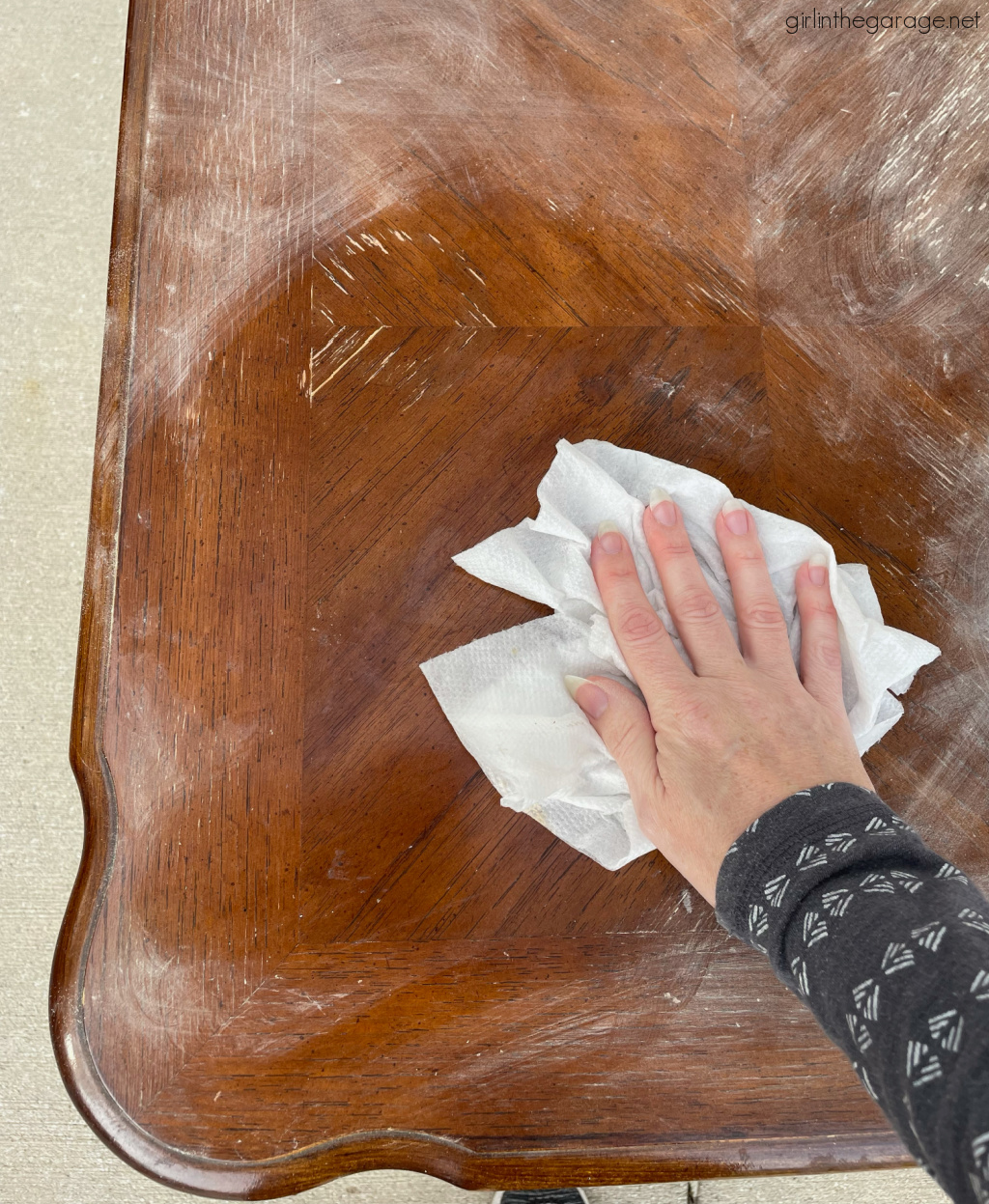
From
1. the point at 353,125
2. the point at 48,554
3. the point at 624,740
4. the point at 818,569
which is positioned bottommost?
the point at 48,554

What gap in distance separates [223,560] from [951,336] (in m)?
0.48

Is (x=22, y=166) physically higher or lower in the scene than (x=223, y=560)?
higher

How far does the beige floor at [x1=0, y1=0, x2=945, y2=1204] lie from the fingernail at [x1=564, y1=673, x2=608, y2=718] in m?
0.59

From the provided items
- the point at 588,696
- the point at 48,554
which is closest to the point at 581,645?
the point at 588,696

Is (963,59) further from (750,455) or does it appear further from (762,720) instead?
(762,720)

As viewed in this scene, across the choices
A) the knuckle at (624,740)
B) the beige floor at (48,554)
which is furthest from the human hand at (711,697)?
the beige floor at (48,554)

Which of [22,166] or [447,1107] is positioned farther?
[22,166]

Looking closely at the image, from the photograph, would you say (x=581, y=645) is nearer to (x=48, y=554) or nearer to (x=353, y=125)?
(x=353, y=125)

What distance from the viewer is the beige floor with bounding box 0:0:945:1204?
2.46 feet

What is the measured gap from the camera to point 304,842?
17.1 inches

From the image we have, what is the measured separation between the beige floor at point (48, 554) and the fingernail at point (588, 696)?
1.93 ft

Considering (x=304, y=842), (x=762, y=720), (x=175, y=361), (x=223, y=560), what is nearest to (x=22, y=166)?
(x=175, y=361)

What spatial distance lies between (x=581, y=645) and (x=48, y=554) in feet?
2.11

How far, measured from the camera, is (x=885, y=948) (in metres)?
0.31
